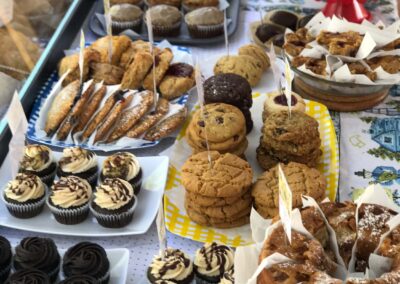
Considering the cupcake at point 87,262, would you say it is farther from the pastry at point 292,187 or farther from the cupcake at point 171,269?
the pastry at point 292,187

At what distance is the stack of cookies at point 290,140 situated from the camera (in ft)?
7.82

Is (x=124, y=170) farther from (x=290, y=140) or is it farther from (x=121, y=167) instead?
(x=290, y=140)

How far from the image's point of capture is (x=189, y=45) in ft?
11.7

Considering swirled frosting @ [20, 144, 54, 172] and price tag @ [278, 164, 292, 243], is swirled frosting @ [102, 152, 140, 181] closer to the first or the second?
swirled frosting @ [20, 144, 54, 172]

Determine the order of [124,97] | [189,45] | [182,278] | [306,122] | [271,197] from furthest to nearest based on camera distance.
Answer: [189,45]
[124,97]
[306,122]
[271,197]
[182,278]

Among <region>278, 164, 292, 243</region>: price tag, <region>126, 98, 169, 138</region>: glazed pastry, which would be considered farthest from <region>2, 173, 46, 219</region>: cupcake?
<region>278, 164, 292, 243</region>: price tag

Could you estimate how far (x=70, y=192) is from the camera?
222 centimetres

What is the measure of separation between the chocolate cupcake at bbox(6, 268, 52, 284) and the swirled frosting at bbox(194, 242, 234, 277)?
499 mm

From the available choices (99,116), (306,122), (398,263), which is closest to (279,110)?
(306,122)

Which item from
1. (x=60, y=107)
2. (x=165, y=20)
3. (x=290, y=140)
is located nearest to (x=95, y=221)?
(x=60, y=107)

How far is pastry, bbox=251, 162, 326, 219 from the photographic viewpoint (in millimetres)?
2127

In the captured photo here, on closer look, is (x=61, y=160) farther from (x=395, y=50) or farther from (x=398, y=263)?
(x=395, y=50)

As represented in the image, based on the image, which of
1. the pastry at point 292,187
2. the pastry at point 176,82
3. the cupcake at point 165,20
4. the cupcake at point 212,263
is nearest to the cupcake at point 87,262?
the cupcake at point 212,263

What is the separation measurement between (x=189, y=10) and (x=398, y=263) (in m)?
2.64
